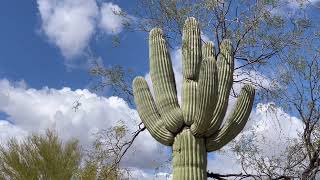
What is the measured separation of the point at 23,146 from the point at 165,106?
35.3 feet

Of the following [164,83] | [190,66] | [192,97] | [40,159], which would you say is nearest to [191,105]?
[192,97]

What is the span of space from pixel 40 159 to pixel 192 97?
10.7 m

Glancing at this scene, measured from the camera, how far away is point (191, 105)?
22.6 feet

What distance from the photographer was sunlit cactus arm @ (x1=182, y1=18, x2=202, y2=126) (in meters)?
6.89

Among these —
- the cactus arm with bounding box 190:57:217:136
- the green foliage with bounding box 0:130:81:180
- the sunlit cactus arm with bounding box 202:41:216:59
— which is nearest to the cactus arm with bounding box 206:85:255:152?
the cactus arm with bounding box 190:57:217:136

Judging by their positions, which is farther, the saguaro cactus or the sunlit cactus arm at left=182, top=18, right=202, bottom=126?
the sunlit cactus arm at left=182, top=18, right=202, bottom=126

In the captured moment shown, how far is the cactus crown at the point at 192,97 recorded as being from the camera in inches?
266

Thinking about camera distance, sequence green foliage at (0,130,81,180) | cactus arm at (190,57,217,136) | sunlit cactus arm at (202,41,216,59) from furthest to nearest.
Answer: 1. green foliage at (0,130,81,180)
2. sunlit cactus arm at (202,41,216,59)
3. cactus arm at (190,57,217,136)

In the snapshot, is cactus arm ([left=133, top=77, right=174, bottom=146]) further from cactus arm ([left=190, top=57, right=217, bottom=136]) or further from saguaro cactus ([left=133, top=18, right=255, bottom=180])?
cactus arm ([left=190, top=57, right=217, bottom=136])

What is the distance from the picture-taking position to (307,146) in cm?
1048

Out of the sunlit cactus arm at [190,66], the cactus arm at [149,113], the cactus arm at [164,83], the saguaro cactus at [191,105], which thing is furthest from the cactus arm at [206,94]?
the cactus arm at [149,113]

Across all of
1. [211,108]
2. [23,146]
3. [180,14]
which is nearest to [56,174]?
[23,146]

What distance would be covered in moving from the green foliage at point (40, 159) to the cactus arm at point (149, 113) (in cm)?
867

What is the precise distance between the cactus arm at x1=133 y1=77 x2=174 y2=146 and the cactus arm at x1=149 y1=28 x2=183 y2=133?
0.11 m
